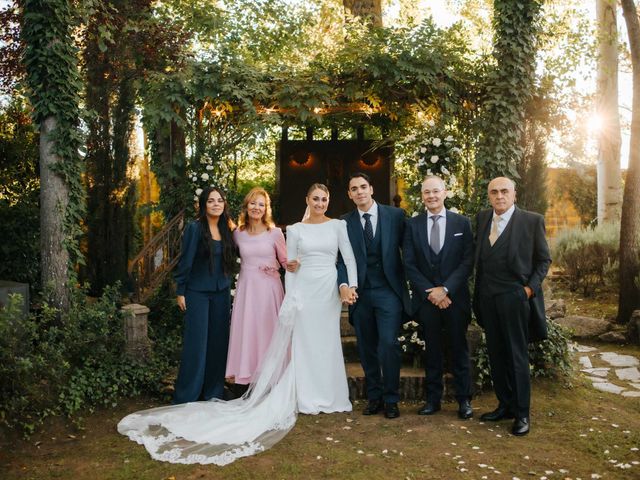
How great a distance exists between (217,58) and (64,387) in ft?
13.9

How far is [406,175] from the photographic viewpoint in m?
8.04

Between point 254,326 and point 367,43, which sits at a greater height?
point 367,43

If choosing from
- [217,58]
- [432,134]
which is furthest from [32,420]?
[432,134]

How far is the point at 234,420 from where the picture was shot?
4.60 metres

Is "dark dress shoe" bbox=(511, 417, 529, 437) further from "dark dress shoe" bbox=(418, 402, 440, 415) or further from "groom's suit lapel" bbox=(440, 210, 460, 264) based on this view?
"groom's suit lapel" bbox=(440, 210, 460, 264)

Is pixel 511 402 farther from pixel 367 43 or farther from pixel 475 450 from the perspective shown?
pixel 367 43

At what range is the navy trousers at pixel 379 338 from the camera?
4.79m

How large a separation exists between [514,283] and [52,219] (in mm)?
4444

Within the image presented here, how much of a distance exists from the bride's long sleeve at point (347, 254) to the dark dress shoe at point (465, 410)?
1.31 m

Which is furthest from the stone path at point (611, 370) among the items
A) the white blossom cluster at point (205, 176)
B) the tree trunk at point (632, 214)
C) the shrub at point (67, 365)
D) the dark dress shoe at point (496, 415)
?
the white blossom cluster at point (205, 176)

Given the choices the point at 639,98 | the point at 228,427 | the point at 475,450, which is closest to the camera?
the point at 475,450

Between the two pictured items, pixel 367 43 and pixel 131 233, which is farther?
pixel 131 233

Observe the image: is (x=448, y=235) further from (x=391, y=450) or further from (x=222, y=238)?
(x=222, y=238)

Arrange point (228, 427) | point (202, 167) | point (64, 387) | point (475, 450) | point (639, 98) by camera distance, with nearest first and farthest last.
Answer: point (475, 450) < point (228, 427) < point (64, 387) < point (202, 167) < point (639, 98)
